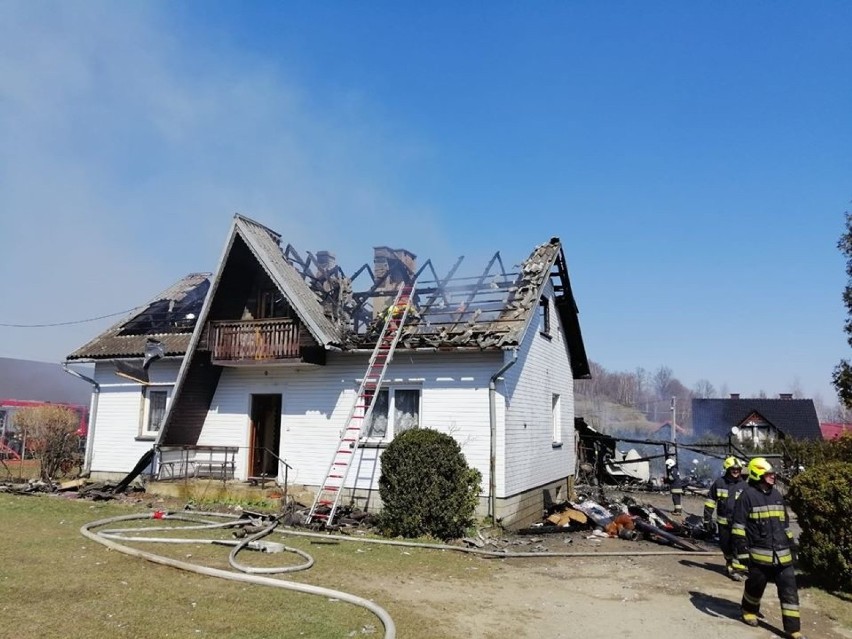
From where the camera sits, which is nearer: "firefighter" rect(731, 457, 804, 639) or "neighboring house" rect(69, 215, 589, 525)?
"firefighter" rect(731, 457, 804, 639)

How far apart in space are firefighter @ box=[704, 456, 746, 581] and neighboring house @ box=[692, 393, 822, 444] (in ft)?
128

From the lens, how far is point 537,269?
598 inches

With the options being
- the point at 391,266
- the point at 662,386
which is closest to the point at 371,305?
the point at 391,266

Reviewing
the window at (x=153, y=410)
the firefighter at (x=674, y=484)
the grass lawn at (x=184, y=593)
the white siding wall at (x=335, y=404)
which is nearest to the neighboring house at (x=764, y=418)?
the firefighter at (x=674, y=484)

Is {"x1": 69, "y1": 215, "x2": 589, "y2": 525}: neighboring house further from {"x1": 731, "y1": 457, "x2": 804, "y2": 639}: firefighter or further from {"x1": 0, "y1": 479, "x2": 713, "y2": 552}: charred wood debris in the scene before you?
{"x1": 731, "y1": 457, "x2": 804, "y2": 639}: firefighter

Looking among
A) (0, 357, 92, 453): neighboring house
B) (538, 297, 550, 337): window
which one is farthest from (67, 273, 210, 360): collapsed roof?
(0, 357, 92, 453): neighboring house

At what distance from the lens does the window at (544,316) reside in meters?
16.4

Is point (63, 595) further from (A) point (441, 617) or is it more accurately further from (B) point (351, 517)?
(B) point (351, 517)

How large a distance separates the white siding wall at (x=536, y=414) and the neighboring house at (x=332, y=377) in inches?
2.2

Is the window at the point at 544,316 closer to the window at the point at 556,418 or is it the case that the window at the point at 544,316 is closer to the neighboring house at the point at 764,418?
the window at the point at 556,418

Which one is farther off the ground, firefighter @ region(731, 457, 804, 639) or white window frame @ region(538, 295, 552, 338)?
white window frame @ region(538, 295, 552, 338)

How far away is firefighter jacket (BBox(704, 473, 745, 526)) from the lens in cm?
923

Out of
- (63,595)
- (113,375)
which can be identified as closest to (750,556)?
(63,595)

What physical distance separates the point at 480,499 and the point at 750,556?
668 centimetres
